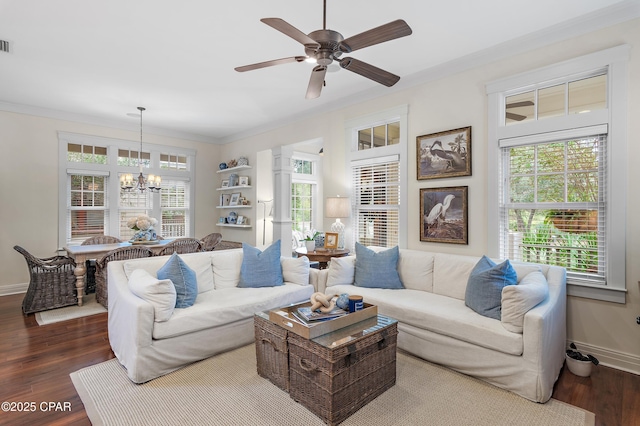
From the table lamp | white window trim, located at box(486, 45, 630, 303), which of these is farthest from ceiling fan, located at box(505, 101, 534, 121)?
the table lamp

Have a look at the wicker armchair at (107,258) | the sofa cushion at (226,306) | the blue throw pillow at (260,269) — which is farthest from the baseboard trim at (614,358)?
the wicker armchair at (107,258)

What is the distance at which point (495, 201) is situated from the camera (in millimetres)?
3266

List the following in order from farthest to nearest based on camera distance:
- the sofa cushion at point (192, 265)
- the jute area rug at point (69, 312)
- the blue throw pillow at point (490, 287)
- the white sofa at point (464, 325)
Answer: the jute area rug at point (69, 312) < the sofa cushion at point (192, 265) < the blue throw pillow at point (490, 287) < the white sofa at point (464, 325)

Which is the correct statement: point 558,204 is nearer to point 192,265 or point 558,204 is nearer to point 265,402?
point 265,402

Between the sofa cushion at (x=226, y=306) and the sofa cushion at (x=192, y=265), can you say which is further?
the sofa cushion at (x=192, y=265)

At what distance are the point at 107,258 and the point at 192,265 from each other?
147 cm

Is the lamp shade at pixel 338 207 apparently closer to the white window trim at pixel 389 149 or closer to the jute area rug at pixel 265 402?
the white window trim at pixel 389 149

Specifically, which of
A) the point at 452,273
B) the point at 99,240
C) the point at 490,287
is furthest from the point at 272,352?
the point at 99,240

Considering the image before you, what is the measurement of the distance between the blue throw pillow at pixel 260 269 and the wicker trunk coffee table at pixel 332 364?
1.00 meters

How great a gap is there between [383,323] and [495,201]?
1.83m

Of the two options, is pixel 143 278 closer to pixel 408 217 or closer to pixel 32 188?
pixel 408 217

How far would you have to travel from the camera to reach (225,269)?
352 cm

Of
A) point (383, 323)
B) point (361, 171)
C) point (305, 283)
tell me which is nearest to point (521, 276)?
point (383, 323)

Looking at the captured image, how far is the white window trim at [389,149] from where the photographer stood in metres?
4.01
